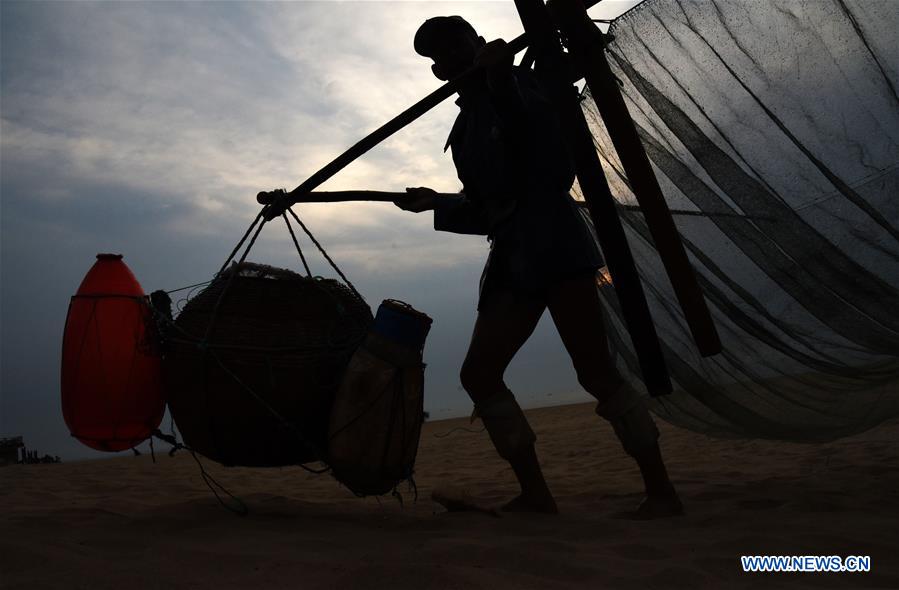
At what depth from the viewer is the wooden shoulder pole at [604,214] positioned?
7.93ft

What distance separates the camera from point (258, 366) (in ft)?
8.07

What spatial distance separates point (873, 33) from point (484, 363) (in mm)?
1929

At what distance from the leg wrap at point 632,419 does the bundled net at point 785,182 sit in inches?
33.6

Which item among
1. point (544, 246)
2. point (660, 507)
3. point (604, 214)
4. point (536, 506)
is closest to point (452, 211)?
point (544, 246)

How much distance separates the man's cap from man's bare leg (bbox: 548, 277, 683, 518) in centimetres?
111

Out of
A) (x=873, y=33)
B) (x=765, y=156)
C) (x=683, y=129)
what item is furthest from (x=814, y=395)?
(x=873, y=33)

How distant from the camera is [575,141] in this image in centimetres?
242

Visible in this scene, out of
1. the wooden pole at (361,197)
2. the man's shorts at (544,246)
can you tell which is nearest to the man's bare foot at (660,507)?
the man's shorts at (544,246)

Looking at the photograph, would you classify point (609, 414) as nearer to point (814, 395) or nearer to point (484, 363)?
point (484, 363)

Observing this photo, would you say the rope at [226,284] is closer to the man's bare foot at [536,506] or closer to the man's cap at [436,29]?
the man's cap at [436,29]

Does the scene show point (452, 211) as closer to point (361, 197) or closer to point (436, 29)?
point (361, 197)

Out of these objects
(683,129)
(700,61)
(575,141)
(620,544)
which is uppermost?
(700,61)

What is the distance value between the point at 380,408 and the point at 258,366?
1.62 ft

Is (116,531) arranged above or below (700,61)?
below
